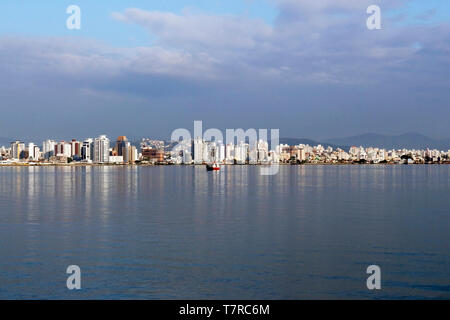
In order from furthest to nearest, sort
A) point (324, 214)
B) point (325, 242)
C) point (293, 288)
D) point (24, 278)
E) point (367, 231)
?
point (324, 214)
point (367, 231)
point (325, 242)
point (24, 278)
point (293, 288)

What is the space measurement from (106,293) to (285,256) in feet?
23.6

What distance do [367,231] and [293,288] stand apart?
10873 mm

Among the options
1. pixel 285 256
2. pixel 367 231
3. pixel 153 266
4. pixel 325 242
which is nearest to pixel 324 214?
pixel 367 231

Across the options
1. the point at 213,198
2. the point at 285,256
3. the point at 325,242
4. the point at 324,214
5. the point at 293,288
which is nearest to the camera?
the point at 293,288

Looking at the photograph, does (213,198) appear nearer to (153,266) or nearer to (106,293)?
(153,266)

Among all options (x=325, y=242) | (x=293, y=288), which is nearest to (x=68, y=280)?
(x=293, y=288)

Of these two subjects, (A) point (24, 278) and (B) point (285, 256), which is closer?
(A) point (24, 278)

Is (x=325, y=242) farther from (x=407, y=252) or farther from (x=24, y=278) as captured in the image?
(x=24, y=278)

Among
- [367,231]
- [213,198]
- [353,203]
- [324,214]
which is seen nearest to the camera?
[367,231]

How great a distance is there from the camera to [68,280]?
48.5 ft

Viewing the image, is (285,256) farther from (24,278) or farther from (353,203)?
(353,203)

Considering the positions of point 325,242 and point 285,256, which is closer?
point 285,256

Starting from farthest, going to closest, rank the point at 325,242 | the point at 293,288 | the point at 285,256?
the point at 325,242 < the point at 285,256 < the point at 293,288
